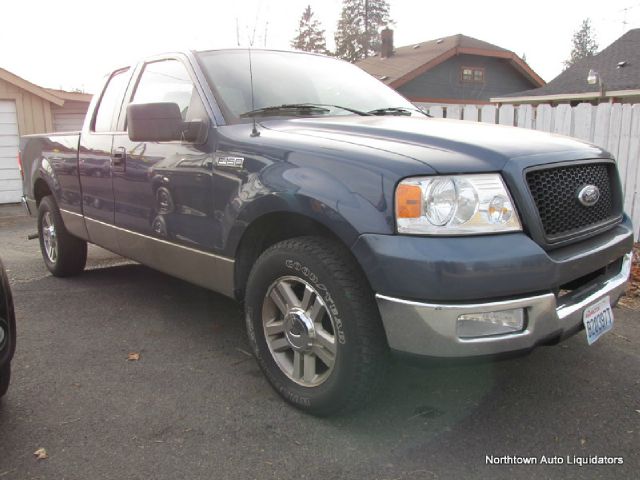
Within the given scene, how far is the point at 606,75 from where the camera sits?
66.0 ft

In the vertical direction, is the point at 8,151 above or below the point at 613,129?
below

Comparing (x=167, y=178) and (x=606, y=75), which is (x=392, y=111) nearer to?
(x=167, y=178)

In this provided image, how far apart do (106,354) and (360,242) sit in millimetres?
2097

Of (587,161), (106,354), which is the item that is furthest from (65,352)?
(587,161)

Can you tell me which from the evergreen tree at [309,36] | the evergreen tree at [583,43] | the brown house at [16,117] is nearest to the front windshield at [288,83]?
the brown house at [16,117]

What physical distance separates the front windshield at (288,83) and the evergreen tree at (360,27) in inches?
1933

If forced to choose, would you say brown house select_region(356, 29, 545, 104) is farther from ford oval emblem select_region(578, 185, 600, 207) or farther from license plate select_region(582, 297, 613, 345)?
license plate select_region(582, 297, 613, 345)

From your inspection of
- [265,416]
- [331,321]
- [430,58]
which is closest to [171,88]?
[331,321]

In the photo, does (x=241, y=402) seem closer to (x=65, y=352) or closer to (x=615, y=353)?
(x=65, y=352)

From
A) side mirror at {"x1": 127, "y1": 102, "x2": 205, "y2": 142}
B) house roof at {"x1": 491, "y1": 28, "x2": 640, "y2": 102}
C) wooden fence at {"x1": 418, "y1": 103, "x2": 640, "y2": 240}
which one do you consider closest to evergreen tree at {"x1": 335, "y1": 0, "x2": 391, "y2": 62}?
house roof at {"x1": 491, "y1": 28, "x2": 640, "y2": 102}

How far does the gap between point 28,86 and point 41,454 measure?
12.5 metres

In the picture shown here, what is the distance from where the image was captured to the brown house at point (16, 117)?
12697 millimetres

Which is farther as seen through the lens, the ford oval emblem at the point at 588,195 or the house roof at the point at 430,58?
the house roof at the point at 430,58

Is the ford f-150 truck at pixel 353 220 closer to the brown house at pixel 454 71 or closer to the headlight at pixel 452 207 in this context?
the headlight at pixel 452 207
